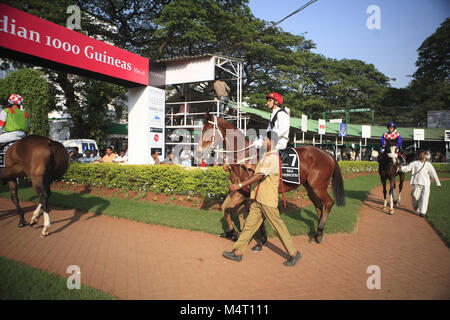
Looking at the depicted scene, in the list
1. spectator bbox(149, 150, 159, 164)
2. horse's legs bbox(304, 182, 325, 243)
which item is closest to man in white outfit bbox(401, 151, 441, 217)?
horse's legs bbox(304, 182, 325, 243)

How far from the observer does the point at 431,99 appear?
119 ft

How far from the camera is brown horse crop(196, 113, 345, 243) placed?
15.7ft

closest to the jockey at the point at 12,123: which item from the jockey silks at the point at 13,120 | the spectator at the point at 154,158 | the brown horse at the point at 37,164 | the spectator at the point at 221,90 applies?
the jockey silks at the point at 13,120

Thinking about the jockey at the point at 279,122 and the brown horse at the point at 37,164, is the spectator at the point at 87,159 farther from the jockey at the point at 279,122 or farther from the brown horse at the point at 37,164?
the jockey at the point at 279,122

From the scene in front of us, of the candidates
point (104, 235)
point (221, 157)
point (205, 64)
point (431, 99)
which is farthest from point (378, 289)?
point (431, 99)

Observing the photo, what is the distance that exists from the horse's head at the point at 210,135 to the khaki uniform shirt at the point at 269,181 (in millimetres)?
1128

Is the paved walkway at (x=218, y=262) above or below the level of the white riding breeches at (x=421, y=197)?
below

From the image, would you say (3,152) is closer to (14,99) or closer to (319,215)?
(14,99)

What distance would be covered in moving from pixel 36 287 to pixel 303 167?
4.59 meters

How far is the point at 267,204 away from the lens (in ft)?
13.1

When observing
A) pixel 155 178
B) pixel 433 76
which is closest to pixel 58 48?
pixel 155 178

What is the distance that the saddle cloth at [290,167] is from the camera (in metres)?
5.00

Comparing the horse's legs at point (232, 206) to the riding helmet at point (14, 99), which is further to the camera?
the riding helmet at point (14, 99)
